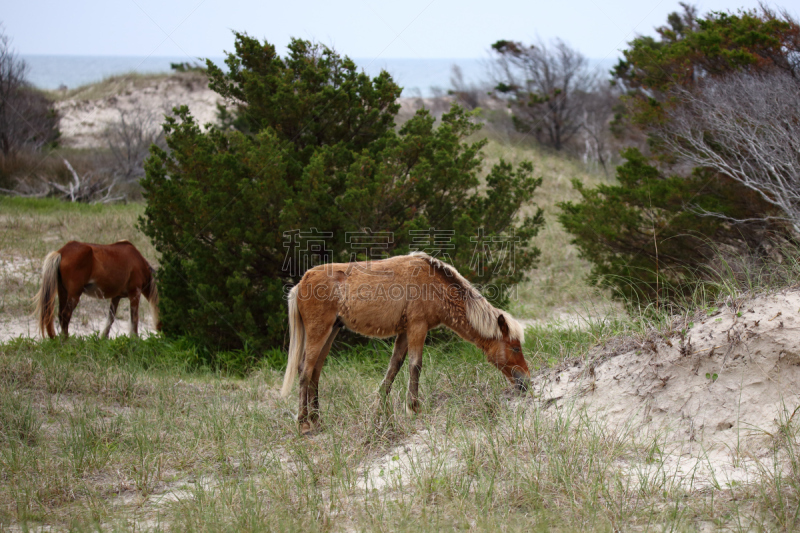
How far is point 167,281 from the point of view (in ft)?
28.5

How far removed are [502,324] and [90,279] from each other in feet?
21.8

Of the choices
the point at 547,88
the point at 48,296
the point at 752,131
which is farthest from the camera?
the point at 547,88

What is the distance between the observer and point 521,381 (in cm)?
502

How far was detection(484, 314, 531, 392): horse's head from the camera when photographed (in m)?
5.03

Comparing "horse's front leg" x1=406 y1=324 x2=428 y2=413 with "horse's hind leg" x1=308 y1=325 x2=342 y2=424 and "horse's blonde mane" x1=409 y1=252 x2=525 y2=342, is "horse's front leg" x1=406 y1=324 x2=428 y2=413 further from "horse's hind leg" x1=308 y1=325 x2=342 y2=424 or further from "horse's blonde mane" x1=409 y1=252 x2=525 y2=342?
"horse's hind leg" x1=308 y1=325 x2=342 y2=424

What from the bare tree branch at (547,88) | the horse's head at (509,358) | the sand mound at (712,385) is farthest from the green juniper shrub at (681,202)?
the bare tree branch at (547,88)

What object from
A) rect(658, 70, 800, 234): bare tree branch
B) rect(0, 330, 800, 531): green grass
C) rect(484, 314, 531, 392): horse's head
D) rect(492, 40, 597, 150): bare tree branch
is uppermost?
rect(492, 40, 597, 150): bare tree branch

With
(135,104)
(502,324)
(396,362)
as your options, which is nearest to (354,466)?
(396,362)

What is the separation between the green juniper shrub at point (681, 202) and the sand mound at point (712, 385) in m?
3.37

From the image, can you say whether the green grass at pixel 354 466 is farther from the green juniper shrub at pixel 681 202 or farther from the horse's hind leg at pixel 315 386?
the green juniper shrub at pixel 681 202

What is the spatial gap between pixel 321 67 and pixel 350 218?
2.73 m

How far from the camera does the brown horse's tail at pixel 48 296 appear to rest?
8.11 metres

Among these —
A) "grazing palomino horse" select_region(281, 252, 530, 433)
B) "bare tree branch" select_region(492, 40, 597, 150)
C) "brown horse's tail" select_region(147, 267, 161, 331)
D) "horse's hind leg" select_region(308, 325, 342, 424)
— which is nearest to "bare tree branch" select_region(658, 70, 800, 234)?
"grazing palomino horse" select_region(281, 252, 530, 433)

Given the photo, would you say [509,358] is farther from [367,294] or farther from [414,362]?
[367,294]
